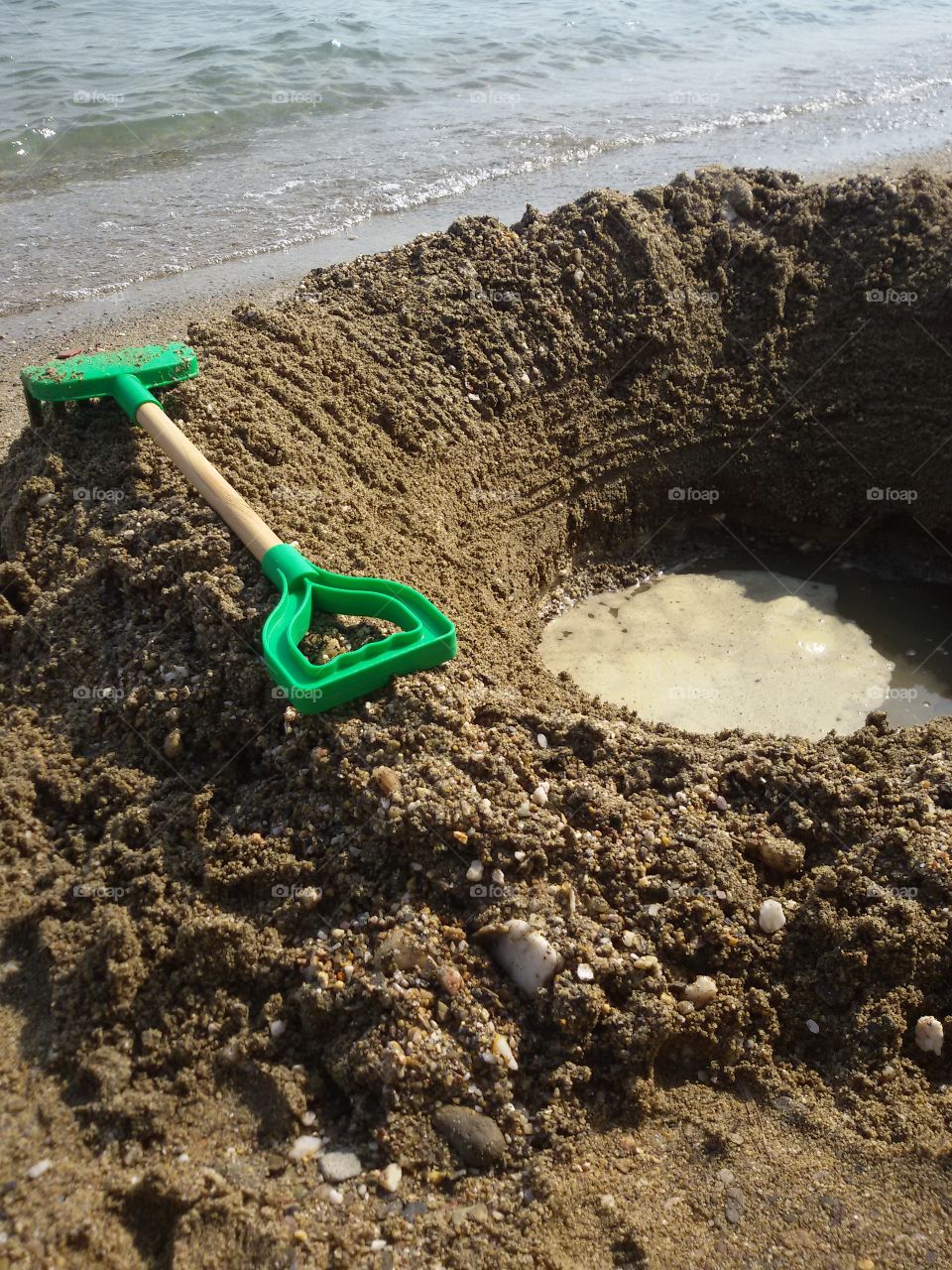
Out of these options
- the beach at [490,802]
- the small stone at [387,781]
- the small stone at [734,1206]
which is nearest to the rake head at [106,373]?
the beach at [490,802]

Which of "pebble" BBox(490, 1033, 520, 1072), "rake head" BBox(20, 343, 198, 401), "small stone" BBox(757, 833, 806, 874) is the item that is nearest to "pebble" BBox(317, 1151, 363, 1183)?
"pebble" BBox(490, 1033, 520, 1072)

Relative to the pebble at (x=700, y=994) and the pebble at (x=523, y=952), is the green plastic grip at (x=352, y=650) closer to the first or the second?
the pebble at (x=523, y=952)

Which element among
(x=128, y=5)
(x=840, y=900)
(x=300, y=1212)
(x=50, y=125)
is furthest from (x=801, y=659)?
(x=128, y=5)

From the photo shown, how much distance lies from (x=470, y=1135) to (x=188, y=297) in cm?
660

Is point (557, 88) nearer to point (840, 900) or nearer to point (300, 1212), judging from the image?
point (840, 900)

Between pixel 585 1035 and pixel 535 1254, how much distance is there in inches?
19.9

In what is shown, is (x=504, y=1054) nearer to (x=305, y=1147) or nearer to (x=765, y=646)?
(x=305, y=1147)

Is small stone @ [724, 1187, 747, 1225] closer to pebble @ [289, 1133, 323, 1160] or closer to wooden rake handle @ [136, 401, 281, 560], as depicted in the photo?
pebble @ [289, 1133, 323, 1160]

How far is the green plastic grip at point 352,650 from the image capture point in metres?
2.92

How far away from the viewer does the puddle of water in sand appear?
14.7 ft

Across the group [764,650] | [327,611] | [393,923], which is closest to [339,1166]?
[393,923]

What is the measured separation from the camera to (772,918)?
271 cm

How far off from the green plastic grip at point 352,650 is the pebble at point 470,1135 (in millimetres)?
1216

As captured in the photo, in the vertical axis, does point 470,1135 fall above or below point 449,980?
below
